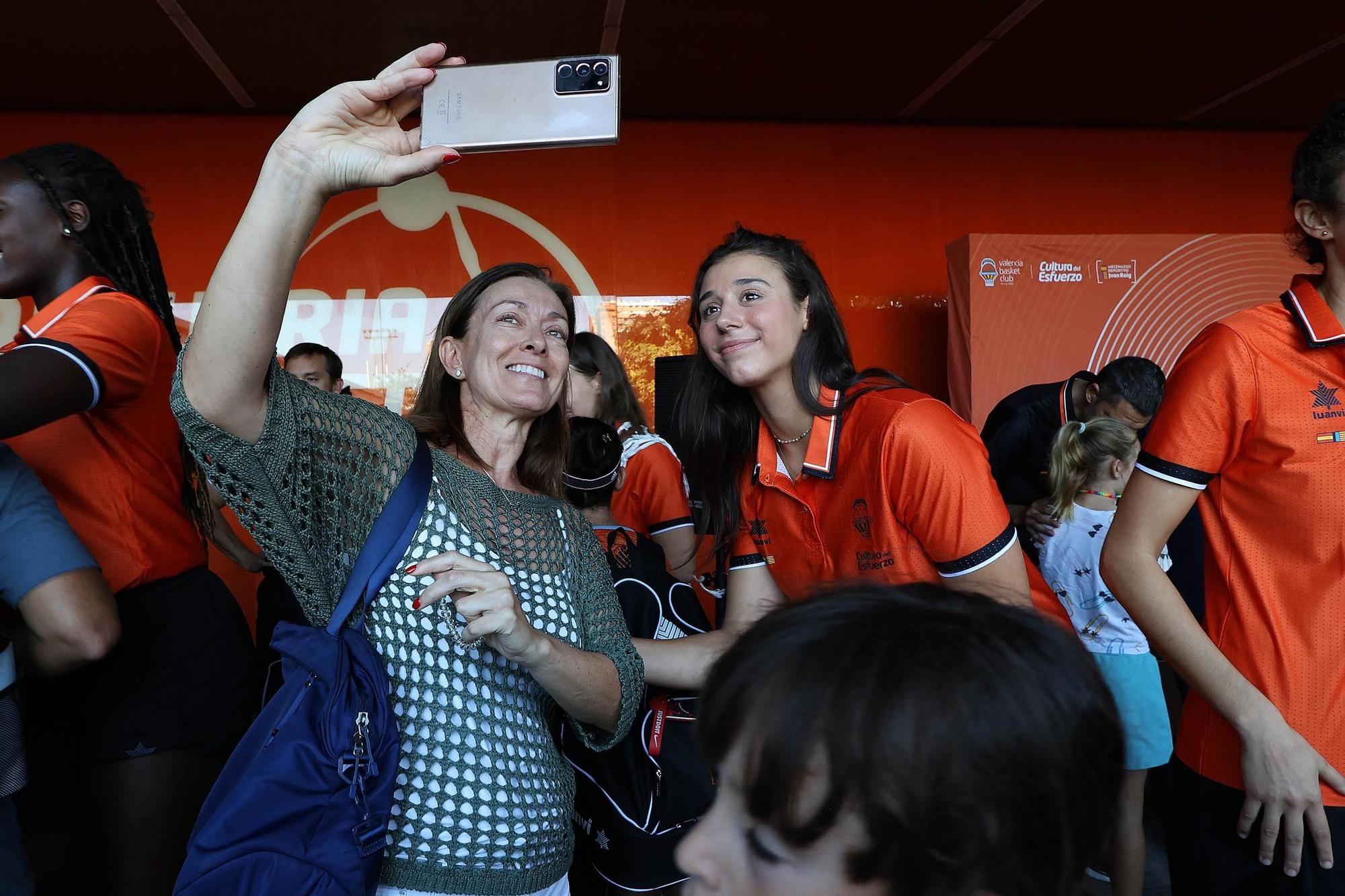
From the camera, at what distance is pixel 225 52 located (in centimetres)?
511

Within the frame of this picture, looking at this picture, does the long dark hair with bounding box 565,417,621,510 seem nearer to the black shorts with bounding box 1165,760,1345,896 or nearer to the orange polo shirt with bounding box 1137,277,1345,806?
the orange polo shirt with bounding box 1137,277,1345,806

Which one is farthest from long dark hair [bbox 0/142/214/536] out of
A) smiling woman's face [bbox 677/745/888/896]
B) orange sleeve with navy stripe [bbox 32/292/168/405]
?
smiling woman's face [bbox 677/745/888/896]

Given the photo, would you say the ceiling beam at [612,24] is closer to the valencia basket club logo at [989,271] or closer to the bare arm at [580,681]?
the valencia basket club logo at [989,271]

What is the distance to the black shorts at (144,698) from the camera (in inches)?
68.7

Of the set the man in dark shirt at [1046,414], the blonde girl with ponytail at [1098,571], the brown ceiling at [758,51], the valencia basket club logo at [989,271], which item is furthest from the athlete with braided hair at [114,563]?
the valencia basket club logo at [989,271]

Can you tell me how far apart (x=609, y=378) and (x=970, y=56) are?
326 cm

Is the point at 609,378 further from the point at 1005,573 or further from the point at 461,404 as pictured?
the point at 1005,573

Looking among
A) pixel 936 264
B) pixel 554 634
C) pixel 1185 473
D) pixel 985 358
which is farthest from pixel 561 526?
pixel 936 264

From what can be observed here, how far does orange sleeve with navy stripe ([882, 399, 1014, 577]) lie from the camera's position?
185 centimetres

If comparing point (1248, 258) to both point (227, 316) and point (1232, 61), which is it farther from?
point (227, 316)

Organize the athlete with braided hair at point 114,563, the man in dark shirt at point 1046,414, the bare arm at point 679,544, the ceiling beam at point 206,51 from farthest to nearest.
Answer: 1. the ceiling beam at point 206,51
2. the man in dark shirt at point 1046,414
3. the bare arm at point 679,544
4. the athlete with braided hair at point 114,563

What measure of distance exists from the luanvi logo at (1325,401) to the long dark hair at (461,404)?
4.53ft

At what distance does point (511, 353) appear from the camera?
1.93 m

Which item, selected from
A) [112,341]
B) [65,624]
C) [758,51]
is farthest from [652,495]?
[758,51]
